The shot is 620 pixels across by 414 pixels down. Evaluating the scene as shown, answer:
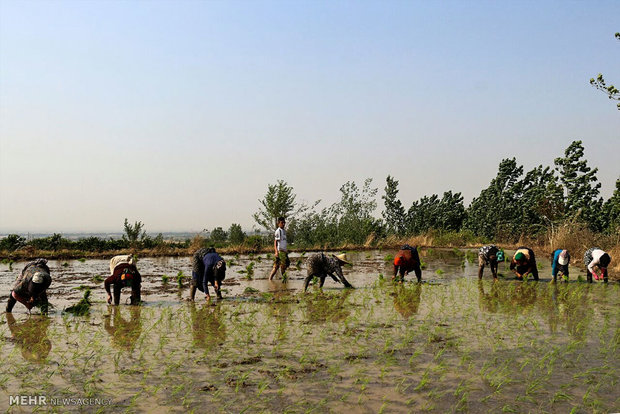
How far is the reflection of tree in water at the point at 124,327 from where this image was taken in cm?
684

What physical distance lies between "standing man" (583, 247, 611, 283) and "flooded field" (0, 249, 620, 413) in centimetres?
139

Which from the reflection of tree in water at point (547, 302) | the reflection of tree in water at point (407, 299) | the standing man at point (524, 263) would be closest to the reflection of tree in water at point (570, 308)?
the reflection of tree in water at point (547, 302)

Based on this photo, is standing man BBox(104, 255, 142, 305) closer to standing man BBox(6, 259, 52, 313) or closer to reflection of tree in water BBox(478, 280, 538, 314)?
standing man BBox(6, 259, 52, 313)

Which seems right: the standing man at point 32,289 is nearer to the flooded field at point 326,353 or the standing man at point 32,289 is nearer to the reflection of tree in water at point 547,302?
the flooded field at point 326,353

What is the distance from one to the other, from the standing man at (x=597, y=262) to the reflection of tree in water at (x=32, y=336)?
491 inches

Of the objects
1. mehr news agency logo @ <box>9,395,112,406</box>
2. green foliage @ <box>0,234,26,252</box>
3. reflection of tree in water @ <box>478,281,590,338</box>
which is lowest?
mehr news agency logo @ <box>9,395,112,406</box>

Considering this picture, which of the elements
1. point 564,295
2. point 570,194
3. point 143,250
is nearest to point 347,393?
point 564,295

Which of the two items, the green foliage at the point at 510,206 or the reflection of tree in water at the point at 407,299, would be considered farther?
the green foliage at the point at 510,206

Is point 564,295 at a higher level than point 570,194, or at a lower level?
lower

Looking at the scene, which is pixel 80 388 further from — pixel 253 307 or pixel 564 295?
pixel 564 295

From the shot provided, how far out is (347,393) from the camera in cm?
485

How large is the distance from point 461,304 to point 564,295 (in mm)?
2678

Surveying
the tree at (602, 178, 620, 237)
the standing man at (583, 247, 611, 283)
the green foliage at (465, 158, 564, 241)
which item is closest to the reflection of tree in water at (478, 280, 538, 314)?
the standing man at (583, 247, 611, 283)

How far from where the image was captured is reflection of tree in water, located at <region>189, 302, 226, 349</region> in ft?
22.3
